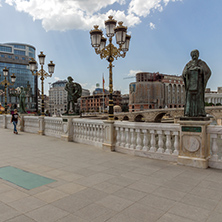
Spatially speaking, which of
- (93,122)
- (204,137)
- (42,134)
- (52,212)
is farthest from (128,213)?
(42,134)

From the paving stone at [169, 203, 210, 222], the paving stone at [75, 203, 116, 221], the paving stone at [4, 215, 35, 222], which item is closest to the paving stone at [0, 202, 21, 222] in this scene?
the paving stone at [4, 215, 35, 222]

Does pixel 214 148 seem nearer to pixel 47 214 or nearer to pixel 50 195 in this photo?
pixel 50 195

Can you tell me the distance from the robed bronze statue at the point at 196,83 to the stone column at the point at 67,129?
259 inches

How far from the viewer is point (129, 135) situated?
27.1 feet

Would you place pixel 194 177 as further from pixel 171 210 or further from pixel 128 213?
pixel 128 213

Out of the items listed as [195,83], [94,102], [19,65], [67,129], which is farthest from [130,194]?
[94,102]

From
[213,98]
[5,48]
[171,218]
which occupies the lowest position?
[171,218]

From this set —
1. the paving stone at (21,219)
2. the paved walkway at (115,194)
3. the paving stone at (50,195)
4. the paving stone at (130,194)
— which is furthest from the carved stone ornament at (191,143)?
the paving stone at (21,219)

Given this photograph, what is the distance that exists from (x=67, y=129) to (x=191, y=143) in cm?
696

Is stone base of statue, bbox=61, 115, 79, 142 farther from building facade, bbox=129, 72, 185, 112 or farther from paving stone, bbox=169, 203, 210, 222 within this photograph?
building facade, bbox=129, 72, 185, 112

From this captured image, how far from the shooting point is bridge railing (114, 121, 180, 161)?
6.82 metres

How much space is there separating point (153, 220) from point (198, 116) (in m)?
3.94

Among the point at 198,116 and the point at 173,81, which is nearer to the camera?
the point at 198,116

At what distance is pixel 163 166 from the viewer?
6.31 metres
